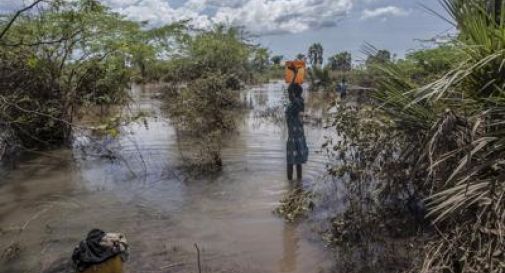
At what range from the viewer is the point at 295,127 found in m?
9.40

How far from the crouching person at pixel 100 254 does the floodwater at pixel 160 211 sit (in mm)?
1744

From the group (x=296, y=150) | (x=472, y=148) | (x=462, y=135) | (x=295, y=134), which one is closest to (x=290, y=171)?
(x=296, y=150)

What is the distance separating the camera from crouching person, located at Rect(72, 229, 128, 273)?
424cm

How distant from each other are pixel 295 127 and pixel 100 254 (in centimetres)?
562

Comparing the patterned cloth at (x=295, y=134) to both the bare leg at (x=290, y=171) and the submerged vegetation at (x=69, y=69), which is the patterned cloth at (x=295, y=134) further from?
the submerged vegetation at (x=69, y=69)

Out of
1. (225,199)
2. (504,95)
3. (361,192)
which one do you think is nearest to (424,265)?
(504,95)

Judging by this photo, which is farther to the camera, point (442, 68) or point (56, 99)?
point (56, 99)

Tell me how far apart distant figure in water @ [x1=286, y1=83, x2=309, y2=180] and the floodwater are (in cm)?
55

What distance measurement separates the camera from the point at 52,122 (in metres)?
12.7

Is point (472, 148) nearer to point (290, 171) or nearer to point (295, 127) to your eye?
point (295, 127)

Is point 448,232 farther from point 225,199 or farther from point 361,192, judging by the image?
point 225,199

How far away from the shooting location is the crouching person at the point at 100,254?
167 inches

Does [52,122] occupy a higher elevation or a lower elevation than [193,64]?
lower

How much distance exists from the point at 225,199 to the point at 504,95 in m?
5.89
